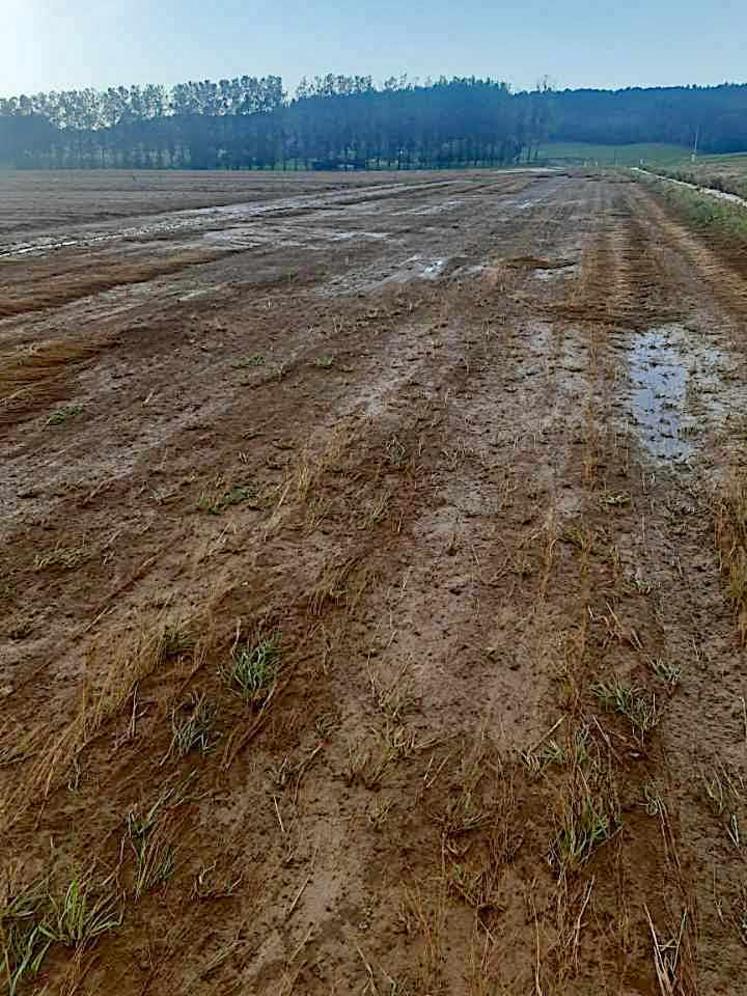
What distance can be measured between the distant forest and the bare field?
312 ft

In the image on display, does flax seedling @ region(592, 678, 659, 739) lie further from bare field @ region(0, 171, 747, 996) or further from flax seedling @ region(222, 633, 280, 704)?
flax seedling @ region(222, 633, 280, 704)

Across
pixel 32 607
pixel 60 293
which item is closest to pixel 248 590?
pixel 32 607

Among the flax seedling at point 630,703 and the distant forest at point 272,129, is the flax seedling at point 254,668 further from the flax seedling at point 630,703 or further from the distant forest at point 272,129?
the distant forest at point 272,129

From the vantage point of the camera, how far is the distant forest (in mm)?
92812

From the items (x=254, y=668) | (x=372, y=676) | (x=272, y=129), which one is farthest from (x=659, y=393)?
(x=272, y=129)

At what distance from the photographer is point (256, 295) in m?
9.55

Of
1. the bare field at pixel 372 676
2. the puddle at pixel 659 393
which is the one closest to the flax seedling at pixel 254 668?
the bare field at pixel 372 676

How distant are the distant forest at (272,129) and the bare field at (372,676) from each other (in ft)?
312

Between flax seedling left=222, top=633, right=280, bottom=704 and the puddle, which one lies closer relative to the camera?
flax seedling left=222, top=633, right=280, bottom=704

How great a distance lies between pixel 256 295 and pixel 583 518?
7.10m

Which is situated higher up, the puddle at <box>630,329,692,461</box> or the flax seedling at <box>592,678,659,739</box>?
the puddle at <box>630,329,692,461</box>

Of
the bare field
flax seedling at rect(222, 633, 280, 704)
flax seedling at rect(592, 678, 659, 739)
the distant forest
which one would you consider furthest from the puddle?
the distant forest

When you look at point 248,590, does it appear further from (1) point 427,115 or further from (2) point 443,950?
(1) point 427,115

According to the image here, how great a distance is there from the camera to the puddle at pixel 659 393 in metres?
4.82
